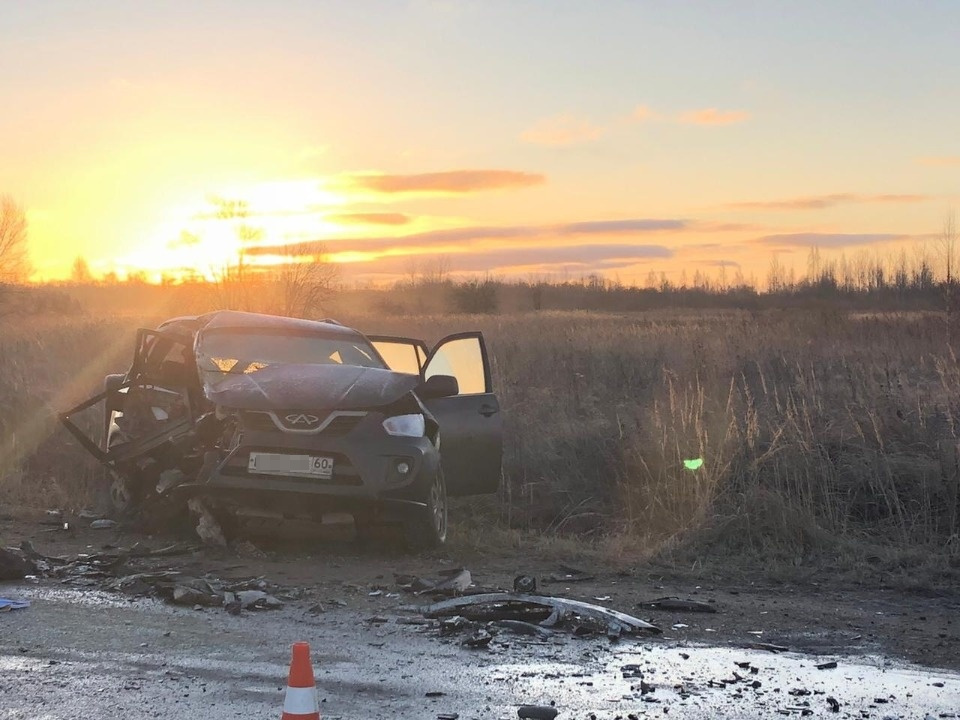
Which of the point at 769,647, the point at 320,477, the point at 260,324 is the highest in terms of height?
the point at 260,324

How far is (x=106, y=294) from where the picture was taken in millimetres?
103688

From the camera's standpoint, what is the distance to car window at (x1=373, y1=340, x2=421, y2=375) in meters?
9.74

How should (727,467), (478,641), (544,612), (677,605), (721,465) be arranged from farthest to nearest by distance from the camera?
(721,465)
(727,467)
(677,605)
(544,612)
(478,641)

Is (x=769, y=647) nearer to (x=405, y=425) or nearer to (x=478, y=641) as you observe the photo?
(x=478, y=641)

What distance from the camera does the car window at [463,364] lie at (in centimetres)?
908

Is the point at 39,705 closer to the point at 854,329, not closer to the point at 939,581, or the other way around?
the point at 939,581

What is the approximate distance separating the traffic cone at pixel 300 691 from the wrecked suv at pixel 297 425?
12.8 ft

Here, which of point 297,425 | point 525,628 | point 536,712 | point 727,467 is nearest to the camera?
point 536,712

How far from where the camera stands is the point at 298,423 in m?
7.29

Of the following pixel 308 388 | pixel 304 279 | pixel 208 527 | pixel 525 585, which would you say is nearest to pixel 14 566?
pixel 208 527

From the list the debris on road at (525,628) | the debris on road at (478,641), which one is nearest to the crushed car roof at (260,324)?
the debris on road at (525,628)

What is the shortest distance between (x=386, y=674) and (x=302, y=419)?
121 inches

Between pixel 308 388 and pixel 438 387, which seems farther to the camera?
pixel 438 387

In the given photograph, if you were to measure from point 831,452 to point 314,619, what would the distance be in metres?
5.75
